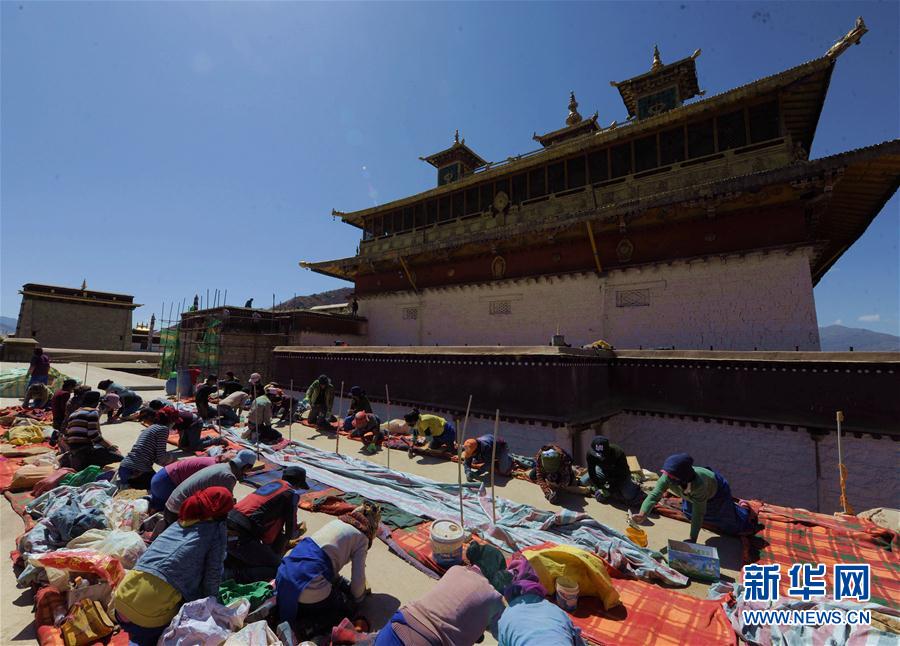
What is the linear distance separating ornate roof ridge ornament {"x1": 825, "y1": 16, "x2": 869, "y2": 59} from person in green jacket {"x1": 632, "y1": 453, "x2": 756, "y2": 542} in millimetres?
11482

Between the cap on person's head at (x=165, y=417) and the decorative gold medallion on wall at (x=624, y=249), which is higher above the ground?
the decorative gold medallion on wall at (x=624, y=249)

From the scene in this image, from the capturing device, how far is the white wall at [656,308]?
10922mm

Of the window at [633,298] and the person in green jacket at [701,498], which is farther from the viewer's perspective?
the window at [633,298]

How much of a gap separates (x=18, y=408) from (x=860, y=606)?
18.8m

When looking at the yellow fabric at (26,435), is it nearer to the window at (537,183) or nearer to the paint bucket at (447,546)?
the paint bucket at (447,546)

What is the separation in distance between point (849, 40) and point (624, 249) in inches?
276

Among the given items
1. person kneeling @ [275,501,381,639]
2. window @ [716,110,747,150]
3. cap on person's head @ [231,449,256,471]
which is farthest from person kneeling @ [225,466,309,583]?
window @ [716,110,747,150]

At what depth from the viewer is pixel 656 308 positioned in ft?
42.3

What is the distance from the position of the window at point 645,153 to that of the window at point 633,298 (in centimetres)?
421

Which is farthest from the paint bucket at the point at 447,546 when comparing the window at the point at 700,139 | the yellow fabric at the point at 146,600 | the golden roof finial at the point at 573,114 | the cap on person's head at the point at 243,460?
the golden roof finial at the point at 573,114

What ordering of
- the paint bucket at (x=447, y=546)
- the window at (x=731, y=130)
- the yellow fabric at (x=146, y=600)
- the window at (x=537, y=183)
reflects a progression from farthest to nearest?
the window at (x=537, y=183)
the window at (x=731, y=130)
the paint bucket at (x=447, y=546)
the yellow fabric at (x=146, y=600)

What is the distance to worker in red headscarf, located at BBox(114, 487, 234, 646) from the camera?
2832mm

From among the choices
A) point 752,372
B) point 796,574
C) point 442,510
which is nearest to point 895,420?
point 752,372

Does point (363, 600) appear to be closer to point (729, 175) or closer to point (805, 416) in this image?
point (805, 416)
